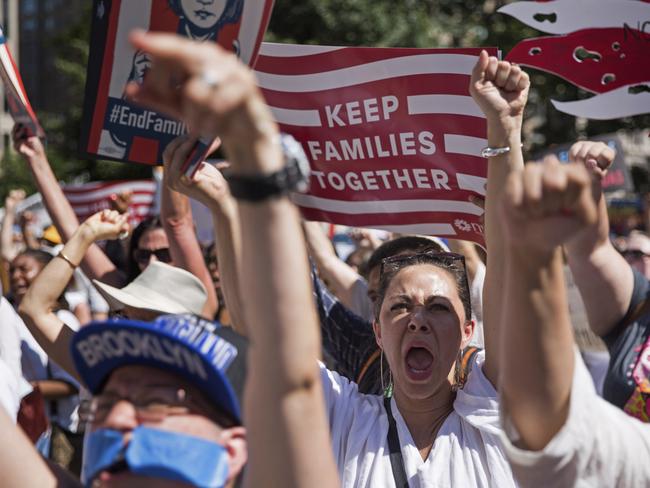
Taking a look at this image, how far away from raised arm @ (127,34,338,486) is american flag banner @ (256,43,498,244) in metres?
2.27

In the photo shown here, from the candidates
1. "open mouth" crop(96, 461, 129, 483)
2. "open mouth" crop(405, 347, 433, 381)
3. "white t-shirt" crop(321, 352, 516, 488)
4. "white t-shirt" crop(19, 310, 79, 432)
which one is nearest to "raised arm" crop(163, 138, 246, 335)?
"white t-shirt" crop(321, 352, 516, 488)

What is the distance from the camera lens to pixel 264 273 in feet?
5.54

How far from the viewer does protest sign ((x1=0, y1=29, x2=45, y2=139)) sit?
13.4 feet

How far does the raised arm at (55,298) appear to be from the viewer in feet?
11.1

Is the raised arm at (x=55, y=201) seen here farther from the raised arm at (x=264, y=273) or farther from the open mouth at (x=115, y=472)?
the raised arm at (x=264, y=273)

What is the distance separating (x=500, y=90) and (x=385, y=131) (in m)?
1.32

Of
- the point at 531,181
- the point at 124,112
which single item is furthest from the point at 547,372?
the point at 124,112

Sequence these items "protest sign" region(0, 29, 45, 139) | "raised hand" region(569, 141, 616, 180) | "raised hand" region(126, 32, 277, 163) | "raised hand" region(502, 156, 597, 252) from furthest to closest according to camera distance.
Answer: "protest sign" region(0, 29, 45, 139) < "raised hand" region(569, 141, 616, 180) < "raised hand" region(502, 156, 597, 252) < "raised hand" region(126, 32, 277, 163)

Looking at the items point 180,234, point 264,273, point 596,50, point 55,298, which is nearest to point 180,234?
point 180,234

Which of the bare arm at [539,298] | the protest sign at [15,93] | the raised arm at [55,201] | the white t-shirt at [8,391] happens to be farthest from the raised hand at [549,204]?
the protest sign at [15,93]

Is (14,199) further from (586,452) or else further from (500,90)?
(586,452)

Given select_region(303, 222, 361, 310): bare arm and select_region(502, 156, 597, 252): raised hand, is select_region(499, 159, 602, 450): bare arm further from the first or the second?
select_region(303, 222, 361, 310): bare arm

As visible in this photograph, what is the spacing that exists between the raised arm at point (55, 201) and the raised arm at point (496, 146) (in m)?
1.99

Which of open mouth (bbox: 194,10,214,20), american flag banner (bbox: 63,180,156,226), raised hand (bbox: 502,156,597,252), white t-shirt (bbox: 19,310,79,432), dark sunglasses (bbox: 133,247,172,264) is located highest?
open mouth (bbox: 194,10,214,20)
